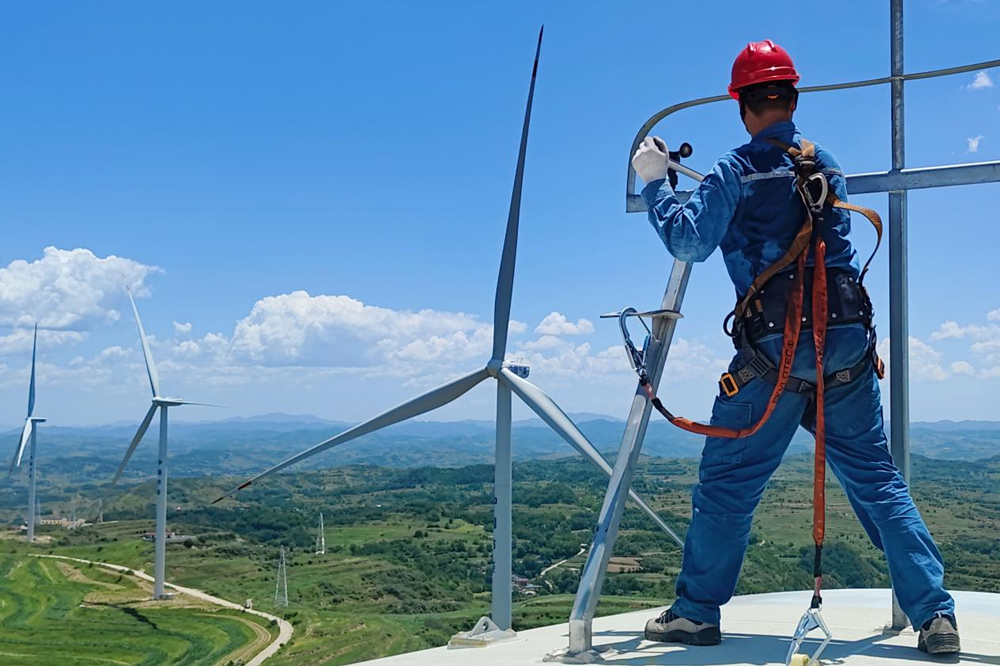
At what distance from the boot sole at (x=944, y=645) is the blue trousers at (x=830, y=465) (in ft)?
0.48

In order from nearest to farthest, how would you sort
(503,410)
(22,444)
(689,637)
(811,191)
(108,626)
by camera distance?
1. (811,191)
2. (689,637)
3. (503,410)
4. (22,444)
5. (108,626)

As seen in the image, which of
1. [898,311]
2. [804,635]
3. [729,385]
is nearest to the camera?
[804,635]

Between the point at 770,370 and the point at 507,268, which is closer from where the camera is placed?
the point at 770,370

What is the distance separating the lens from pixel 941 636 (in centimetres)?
530

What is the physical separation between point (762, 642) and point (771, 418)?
54.7 inches

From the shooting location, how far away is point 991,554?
6894 centimetres

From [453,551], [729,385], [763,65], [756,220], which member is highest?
[763,65]

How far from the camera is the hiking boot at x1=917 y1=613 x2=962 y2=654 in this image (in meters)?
5.29

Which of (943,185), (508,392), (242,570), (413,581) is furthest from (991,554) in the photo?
(242,570)

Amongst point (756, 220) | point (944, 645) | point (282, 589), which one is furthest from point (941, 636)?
point (282, 589)

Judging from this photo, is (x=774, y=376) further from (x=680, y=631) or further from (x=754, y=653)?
(x=680, y=631)

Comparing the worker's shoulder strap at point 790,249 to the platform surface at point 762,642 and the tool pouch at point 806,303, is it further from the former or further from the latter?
the platform surface at point 762,642

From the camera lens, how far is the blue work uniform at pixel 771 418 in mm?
5531

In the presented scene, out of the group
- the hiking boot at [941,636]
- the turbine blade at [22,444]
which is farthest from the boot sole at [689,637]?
the turbine blade at [22,444]
